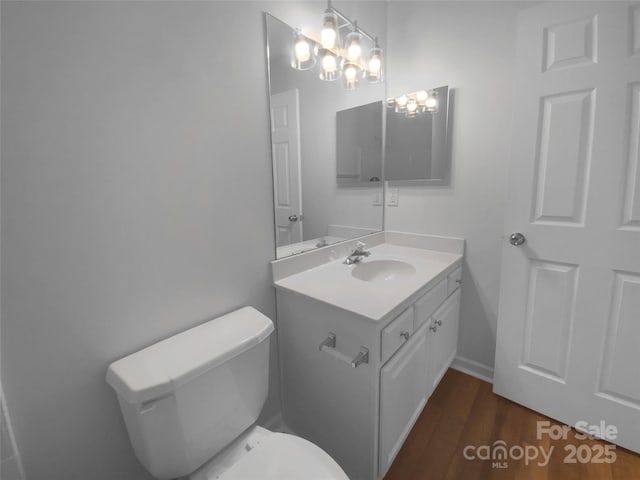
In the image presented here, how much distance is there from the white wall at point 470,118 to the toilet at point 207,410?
51.4 inches

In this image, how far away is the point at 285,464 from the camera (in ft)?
2.78

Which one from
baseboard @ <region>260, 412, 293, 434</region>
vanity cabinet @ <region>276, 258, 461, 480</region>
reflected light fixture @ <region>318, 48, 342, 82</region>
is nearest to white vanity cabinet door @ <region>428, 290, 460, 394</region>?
vanity cabinet @ <region>276, 258, 461, 480</region>

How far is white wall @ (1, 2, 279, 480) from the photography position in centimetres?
70

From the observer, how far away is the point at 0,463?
0.68 m

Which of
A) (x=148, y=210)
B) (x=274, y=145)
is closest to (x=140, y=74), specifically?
(x=148, y=210)

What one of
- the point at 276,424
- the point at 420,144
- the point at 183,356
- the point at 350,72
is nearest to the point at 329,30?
the point at 350,72

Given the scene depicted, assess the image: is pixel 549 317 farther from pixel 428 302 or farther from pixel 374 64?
pixel 374 64

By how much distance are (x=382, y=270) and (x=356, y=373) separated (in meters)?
0.73

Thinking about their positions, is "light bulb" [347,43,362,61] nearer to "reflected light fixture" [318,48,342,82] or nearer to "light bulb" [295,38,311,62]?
"reflected light fixture" [318,48,342,82]

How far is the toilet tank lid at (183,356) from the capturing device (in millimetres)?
747

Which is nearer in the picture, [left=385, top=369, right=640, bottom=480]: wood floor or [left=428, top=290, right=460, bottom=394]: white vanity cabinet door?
[left=385, top=369, right=640, bottom=480]: wood floor

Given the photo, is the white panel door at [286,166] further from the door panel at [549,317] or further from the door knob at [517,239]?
the door panel at [549,317]

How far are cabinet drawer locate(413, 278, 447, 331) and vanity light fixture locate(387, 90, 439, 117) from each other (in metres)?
1.01

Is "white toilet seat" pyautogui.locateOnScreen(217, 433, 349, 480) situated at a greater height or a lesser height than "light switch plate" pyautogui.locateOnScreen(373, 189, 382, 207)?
lesser
